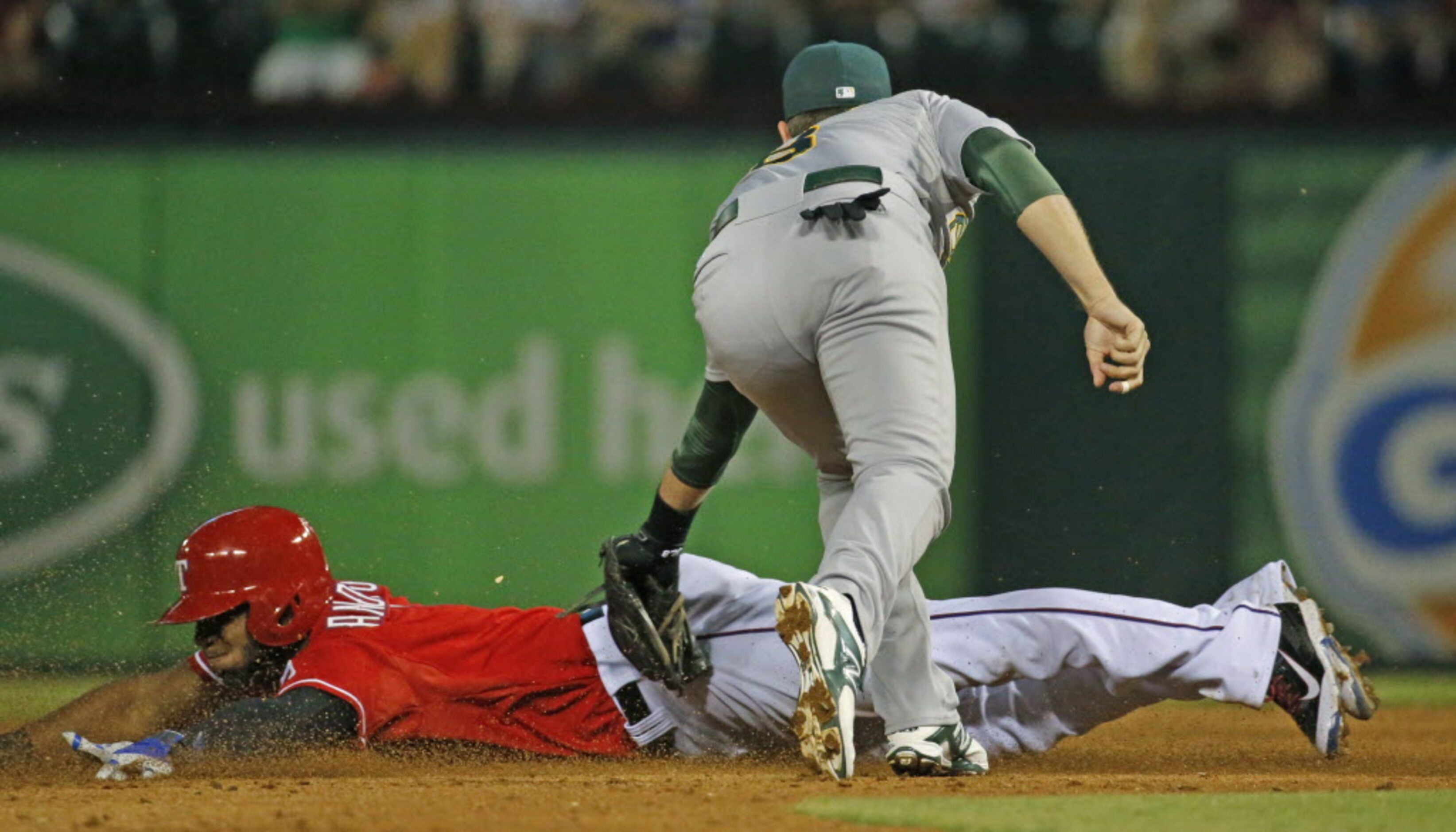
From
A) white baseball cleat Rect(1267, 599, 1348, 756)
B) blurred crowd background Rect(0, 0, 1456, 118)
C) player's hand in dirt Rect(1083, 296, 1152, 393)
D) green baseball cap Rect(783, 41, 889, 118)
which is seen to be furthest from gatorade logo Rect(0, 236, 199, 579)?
player's hand in dirt Rect(1083, 296, 1152, 393)

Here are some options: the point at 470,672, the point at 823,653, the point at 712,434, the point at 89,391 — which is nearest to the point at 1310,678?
the point at 712,434

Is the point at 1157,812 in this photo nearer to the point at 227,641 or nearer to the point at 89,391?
the point at 227,641

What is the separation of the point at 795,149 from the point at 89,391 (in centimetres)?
381

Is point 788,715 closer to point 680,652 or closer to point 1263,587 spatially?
point 680,652

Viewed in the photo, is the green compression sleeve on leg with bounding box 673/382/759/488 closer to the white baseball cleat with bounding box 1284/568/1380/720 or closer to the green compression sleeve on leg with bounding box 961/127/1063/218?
the green compression sleeve on leg with bounding box 961/127/1063/218

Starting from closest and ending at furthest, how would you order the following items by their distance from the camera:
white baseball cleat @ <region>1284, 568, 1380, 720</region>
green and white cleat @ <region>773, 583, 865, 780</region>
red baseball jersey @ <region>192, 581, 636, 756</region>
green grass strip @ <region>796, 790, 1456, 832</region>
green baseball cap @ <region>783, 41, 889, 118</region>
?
green grass strip @ <region>796, 790, 1456, 832</region>
green and white cleat @ <region>773, 583, 865, 780</region>
green baseball cap @ <region>783, 41, 889, 118</region>
red baseball jersey @ <region>192, 581, 636, 756</region>
white baseball cleat @ <region>1284, 568, 1380, 720</region>

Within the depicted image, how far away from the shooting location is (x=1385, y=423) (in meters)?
6.47

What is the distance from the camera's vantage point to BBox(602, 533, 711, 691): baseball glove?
4.02m

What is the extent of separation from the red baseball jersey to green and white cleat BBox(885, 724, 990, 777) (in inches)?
34.7

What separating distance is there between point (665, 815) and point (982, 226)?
4147mm

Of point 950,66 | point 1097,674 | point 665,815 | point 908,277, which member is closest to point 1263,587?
point 1097,674

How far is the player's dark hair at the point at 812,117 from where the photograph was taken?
381 centimetres

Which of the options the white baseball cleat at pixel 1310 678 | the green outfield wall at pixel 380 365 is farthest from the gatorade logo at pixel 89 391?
the white baseball cleat at pixel 1310 678

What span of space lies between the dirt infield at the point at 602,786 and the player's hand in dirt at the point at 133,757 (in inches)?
1.9
